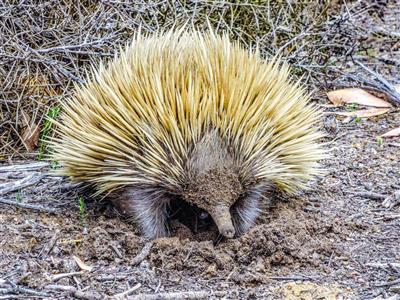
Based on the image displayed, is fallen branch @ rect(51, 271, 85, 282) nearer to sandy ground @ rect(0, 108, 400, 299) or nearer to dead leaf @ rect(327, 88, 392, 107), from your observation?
sandy ground @ rect(0, 108, 400, 299)

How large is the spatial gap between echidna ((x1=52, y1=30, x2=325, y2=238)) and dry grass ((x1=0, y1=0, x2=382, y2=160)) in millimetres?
932

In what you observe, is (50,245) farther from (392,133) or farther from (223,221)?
(392,133)

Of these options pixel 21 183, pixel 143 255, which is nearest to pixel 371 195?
pixel 143 255

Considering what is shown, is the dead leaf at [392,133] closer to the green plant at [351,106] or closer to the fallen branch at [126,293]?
the green plant at [351,106]

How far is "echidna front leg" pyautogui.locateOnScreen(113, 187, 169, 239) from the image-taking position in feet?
13.7

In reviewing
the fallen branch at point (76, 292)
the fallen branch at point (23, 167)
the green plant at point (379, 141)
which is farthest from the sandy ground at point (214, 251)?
the green plant at point (379, 141)

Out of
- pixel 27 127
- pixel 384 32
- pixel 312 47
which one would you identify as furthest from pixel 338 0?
pixel 27 127

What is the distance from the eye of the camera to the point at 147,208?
4.20 metres

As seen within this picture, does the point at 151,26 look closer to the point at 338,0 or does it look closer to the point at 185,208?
the point at 185,208

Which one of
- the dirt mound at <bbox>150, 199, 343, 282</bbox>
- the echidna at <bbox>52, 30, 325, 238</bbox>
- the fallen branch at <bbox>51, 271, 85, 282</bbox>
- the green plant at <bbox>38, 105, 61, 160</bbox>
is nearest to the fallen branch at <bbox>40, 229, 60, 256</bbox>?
the fallen branch at <bbox>51, 271, 85, 282</bbox>

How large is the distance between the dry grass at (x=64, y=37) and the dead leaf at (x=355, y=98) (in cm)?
27

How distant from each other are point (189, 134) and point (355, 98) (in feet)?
9.38

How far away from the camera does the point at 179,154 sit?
394 centimetres

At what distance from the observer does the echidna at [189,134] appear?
12.9 feet
